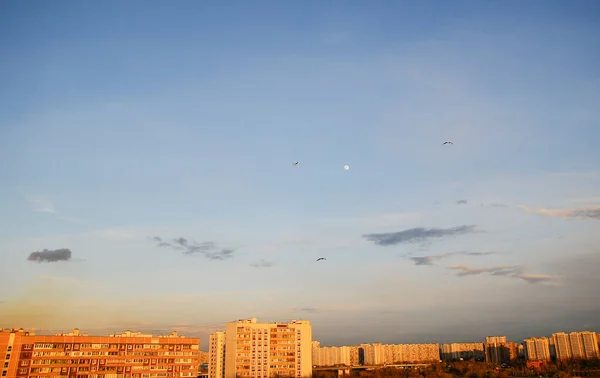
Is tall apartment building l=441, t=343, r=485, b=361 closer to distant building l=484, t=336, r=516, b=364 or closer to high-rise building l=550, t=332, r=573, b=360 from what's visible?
distant building l=484, t=336, r=516, b=364

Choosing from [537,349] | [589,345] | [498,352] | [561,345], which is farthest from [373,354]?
[589,345]

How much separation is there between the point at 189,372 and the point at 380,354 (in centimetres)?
10938

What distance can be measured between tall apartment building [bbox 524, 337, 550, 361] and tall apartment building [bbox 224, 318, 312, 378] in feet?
321

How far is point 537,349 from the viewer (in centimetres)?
15375

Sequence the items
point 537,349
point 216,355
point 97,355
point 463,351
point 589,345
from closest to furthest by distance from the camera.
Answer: point 97,355, point 216,355, point 589,345, point 537,349, point 463,351

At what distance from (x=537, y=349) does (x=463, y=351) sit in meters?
34.0

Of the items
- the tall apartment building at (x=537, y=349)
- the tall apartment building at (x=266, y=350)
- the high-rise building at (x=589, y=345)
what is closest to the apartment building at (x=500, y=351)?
the tall apartment building at (x=537, y=349)

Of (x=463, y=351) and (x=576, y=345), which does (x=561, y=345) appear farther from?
(x=463, y=351)

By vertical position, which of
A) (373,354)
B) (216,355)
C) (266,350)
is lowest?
(373,354)

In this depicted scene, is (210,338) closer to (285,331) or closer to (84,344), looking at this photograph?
(285,331)

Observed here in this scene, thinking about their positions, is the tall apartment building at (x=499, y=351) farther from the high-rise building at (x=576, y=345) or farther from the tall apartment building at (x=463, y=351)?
the high-rise building at (x=576, y=345)

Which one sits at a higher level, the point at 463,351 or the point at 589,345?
the point at 589,345

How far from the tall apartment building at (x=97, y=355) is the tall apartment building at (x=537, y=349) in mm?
124541

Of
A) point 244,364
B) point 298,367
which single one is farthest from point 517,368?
point 244,364
